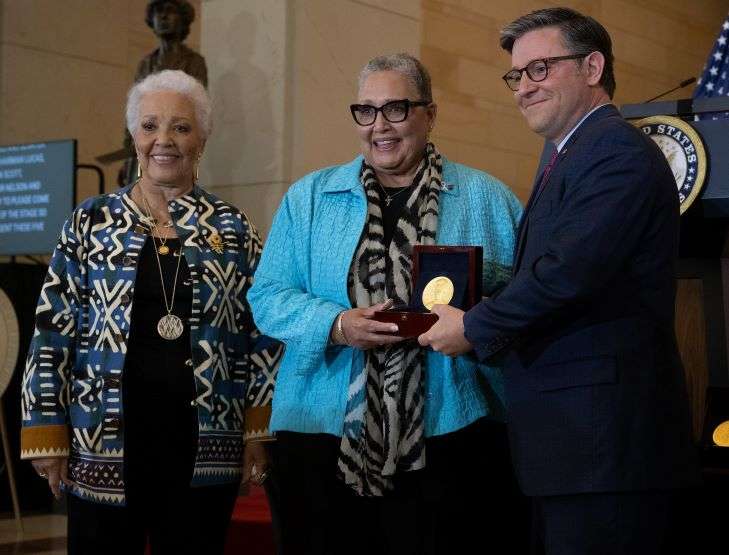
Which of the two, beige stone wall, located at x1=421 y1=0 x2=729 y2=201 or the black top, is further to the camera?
beige stone wall, located at x1=421 y1=0 x2=729 y2=201

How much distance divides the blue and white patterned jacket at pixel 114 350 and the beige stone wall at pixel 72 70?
7.37 meters

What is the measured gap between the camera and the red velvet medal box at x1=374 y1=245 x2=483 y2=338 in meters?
2.98

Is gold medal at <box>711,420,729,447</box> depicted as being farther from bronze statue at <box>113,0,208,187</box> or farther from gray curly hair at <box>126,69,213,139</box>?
bronze statue at <box>113,0,208,187</box>

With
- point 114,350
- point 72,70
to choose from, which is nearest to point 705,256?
point 114,350

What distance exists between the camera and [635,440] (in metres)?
2.69

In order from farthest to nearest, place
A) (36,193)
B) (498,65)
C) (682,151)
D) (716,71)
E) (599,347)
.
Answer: (498,65) → (36,193) → (716,71) → (682,151) → (599,347)

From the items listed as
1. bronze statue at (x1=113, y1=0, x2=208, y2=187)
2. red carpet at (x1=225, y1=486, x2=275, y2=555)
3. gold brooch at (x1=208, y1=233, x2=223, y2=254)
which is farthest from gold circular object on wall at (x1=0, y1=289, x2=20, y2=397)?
gold brooch at (x1=208, y1=233, x2=223, y2=254)

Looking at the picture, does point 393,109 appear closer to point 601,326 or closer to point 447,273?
point 447,273

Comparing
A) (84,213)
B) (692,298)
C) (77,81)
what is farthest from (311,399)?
(77,81)

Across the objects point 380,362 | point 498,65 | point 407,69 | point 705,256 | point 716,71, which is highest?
point 498,65

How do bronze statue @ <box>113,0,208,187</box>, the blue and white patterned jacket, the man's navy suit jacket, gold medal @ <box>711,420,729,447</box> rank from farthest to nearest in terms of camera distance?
bronze statue @ <box>113,0,208,187</box>
gold medal @ <box>711,420,729,447</box>
the blue and white patterned jacket
the man's navy suit jacket

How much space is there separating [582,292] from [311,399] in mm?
871

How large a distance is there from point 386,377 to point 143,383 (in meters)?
0.71

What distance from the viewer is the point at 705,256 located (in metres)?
4.12
